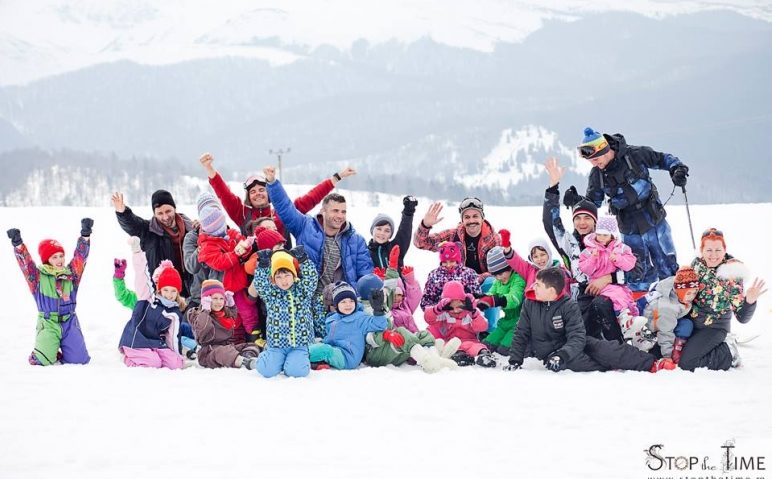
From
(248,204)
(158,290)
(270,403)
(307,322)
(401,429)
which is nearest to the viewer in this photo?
(401,429)

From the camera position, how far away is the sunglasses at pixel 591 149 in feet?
23.5

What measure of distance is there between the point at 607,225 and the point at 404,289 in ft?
6.40

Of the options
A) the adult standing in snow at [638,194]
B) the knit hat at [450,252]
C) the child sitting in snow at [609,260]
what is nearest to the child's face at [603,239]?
the child sitting in snow at [609,260]

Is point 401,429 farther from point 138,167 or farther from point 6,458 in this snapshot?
point 138,167

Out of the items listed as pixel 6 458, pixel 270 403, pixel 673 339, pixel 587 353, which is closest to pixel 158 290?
pixel 270 403

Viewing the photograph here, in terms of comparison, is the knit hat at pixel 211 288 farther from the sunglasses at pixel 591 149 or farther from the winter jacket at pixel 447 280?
the sunglasses at pixel 591 149

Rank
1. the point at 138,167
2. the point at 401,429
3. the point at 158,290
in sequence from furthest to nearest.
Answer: the point at 138,167 < the point at 158,290 < the point at 401,429

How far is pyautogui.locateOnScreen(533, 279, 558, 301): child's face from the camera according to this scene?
6438mm

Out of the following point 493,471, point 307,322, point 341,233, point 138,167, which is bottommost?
point 493,471

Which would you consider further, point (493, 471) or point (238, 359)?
point (238, 359)

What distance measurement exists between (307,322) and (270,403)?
1.13 meters

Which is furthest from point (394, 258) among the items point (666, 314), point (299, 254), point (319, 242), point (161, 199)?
point (666, 314)

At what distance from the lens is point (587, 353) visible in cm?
645

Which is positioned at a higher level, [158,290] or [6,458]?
[158,290]
